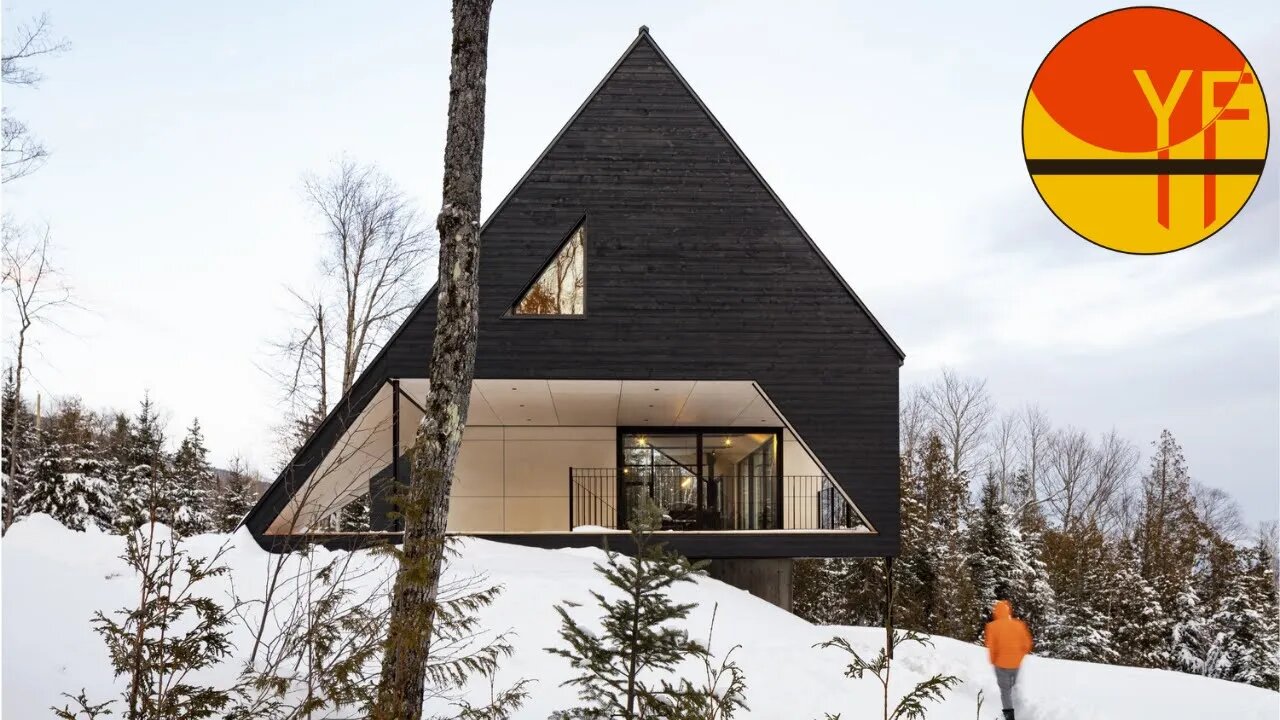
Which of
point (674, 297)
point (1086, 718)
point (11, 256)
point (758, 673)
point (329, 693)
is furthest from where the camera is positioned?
point (11, 256)

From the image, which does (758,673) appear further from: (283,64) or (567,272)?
(283,64)

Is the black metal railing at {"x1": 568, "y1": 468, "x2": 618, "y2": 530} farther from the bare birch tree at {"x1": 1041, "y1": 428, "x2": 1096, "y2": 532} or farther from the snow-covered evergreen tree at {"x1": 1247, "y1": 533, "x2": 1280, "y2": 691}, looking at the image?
the bare birch tree at {"x1": 1041, "y1": 428, "x2": 1096, "y2": 532}

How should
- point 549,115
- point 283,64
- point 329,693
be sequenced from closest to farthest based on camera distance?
point 329,693
point 283,64
point 549,115

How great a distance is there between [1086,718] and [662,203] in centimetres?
795

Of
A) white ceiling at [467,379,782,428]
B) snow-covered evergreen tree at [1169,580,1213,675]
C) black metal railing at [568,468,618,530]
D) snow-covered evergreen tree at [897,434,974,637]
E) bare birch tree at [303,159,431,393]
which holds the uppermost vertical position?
bare birch tree at [303,159,431,393]

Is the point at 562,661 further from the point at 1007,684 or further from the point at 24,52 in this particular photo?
the point at 24,52

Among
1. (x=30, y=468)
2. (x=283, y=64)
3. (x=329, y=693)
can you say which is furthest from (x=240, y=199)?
(x=329, y=693)

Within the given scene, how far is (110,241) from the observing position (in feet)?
57.6

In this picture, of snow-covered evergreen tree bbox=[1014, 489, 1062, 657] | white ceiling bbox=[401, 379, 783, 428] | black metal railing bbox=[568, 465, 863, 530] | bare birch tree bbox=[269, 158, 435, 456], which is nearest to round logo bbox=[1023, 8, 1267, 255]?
white ceiling bbox=[401, 379, 783, 428]

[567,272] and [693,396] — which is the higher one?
[567,272]

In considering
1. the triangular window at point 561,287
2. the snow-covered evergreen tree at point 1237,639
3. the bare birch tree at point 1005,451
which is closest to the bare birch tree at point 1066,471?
the bare birch tree at point 1005,451

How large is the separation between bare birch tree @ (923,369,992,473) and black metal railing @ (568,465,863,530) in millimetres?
18406

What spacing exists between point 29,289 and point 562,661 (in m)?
16.6

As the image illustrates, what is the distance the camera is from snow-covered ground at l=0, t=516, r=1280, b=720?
5.74 metres
